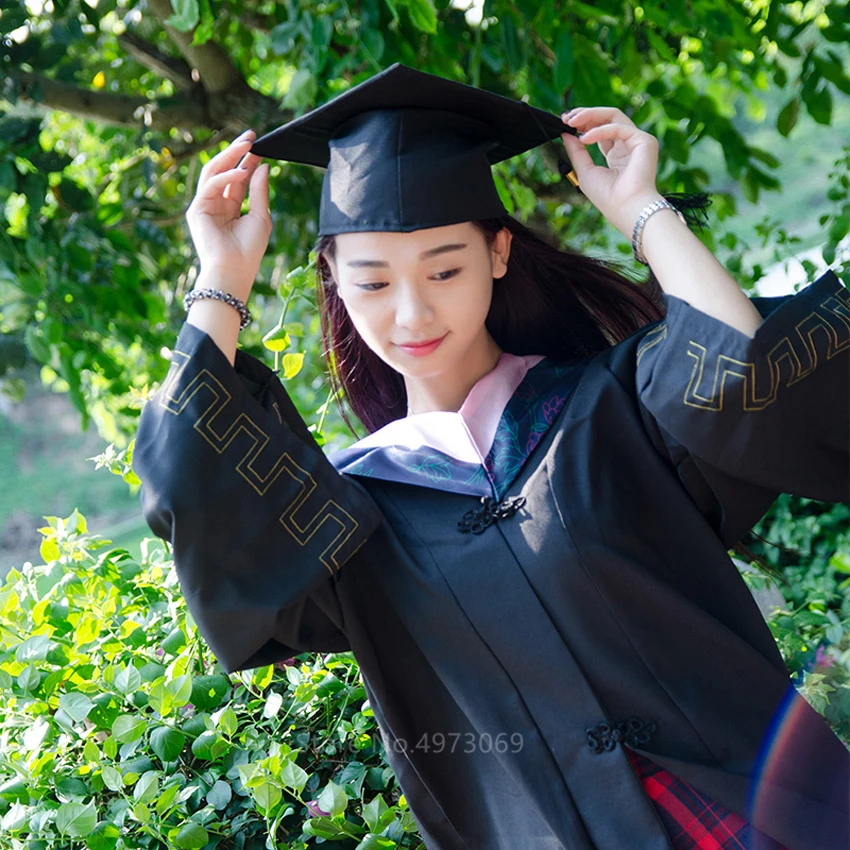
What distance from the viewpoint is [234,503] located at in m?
1.49

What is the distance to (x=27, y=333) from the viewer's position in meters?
2.97

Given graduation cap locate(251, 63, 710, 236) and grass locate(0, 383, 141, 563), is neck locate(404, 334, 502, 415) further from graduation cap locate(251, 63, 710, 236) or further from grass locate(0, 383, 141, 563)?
grass locate(0, 383, 141, 563)

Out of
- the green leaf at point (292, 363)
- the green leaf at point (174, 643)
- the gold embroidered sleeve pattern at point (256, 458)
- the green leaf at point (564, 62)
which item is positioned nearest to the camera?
the gold embroidered sleeve pattern at point (256, 458)

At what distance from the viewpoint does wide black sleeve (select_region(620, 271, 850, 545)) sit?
1374 millimetres

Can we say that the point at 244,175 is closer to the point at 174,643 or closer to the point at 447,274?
the point at 447,274

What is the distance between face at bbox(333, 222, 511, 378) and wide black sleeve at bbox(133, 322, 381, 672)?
199 mm

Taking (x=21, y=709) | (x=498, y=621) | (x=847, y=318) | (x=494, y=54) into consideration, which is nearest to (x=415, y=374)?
(x=498, y=621)

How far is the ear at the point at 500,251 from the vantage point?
170 cm

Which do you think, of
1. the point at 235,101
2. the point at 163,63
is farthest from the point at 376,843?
the point at 163,63

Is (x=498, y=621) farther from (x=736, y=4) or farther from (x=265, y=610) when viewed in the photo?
(x=736, y=4)

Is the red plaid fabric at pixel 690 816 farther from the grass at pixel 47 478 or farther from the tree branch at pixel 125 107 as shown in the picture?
the grass at pixel 47 478

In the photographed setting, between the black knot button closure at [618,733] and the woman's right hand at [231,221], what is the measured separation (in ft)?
2.55

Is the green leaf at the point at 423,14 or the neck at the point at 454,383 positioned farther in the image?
the green leaf at the point at 423,14

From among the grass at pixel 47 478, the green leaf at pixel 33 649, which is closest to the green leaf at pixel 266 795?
the green leaf at pixel 33 649
